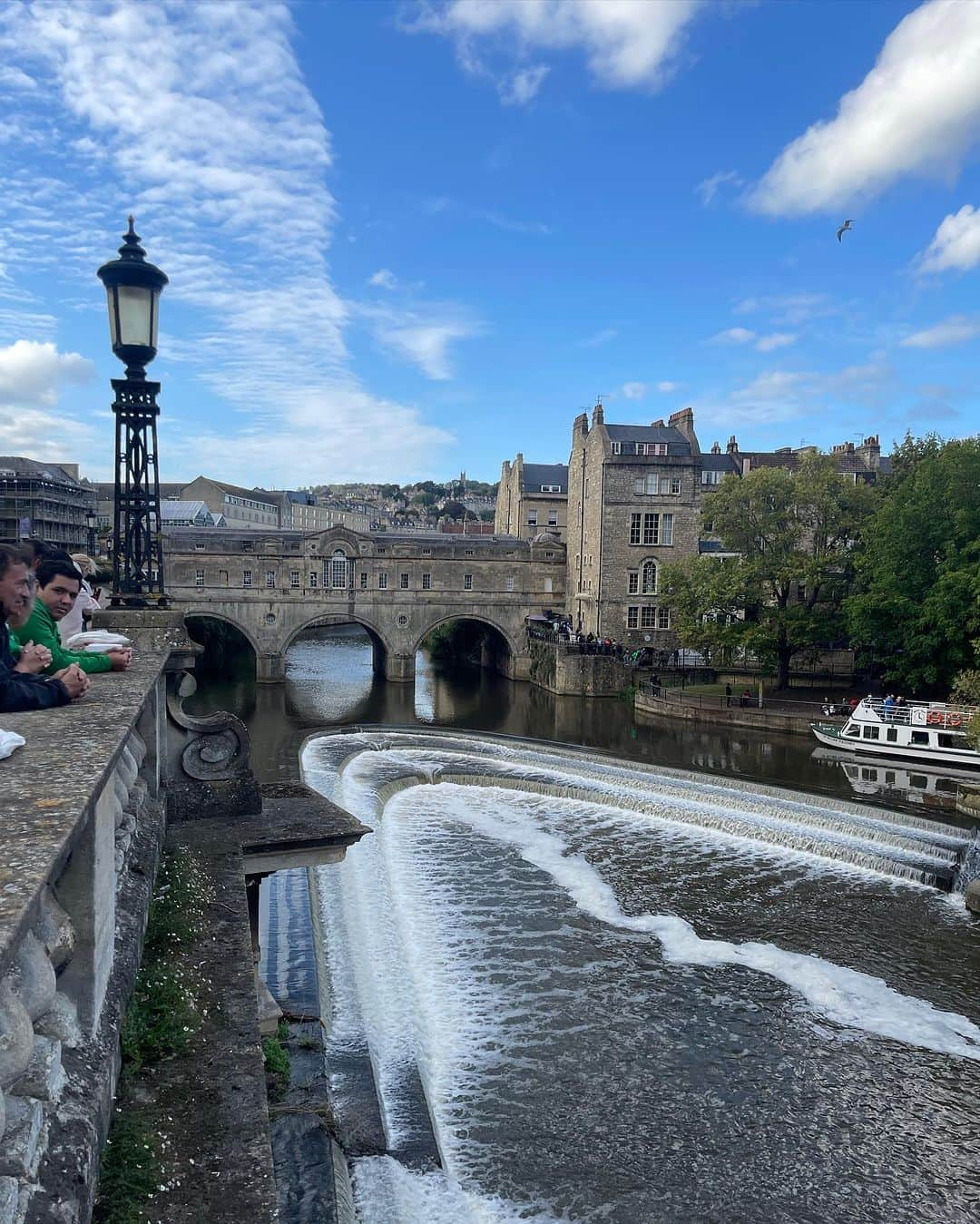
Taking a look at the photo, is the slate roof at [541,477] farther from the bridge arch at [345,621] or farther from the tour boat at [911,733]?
the tour boat at [911,733]

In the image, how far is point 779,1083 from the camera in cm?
964

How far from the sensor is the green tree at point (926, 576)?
93.2ft

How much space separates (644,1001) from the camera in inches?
436

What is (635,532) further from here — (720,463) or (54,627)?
(54,627)

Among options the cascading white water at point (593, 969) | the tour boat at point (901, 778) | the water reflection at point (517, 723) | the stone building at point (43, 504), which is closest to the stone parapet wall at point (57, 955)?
the cascading white water at point (593, 969)

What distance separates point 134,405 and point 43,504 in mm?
75232

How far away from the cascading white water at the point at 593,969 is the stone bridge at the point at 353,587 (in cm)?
2368

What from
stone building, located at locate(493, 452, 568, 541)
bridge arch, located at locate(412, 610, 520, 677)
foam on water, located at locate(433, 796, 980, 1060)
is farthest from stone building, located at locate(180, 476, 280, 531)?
foam on water, located at locate(433, 796, 980, 1060)

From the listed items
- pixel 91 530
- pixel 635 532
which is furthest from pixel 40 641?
pixel 91 530

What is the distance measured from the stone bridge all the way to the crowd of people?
3652 centimetres

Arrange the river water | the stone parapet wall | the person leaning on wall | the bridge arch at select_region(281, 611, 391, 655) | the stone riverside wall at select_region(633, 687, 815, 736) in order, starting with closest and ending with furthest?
the stone parapet wall → the person leaning on wall → the river water → the stone riverside wall at select_region(633, 687, 815, 736) → the bridge arch at select_region(281, 611, 391, 655)

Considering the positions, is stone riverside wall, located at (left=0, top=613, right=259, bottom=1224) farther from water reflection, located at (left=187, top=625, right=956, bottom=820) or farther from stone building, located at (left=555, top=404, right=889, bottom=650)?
stone building, located at (left=555, top=404, right=889, bottom=650)

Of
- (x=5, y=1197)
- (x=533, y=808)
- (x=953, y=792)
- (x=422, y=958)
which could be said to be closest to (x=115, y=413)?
(x=5, y=1197)

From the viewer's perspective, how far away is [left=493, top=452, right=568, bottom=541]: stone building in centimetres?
6500
